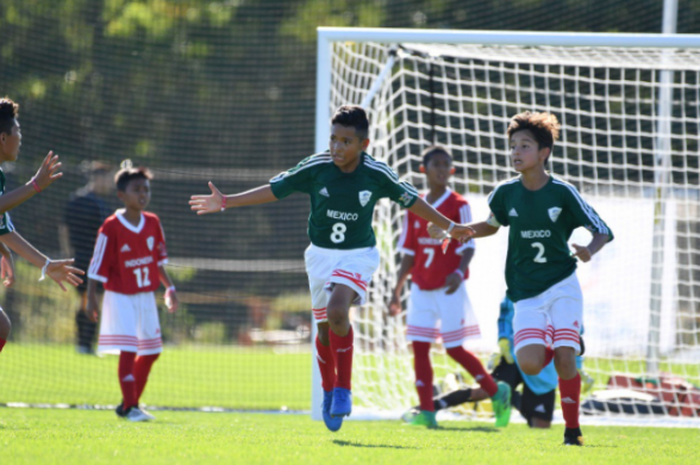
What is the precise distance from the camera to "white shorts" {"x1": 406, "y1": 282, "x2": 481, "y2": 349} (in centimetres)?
732

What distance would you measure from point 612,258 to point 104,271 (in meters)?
6.63

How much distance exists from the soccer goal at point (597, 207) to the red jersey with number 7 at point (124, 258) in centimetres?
160

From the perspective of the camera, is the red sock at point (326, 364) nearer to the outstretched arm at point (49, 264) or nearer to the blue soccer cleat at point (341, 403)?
the blue soccer cleat at point (341, 403)

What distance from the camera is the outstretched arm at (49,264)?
17.0ft

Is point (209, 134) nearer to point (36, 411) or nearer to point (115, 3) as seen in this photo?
point (115, 3)

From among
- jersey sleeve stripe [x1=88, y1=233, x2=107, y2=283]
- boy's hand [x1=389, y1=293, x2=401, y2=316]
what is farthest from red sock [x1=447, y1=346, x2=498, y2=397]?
jersey sleeve stripe [x1=88, y1=233, x2=107, y2=283]

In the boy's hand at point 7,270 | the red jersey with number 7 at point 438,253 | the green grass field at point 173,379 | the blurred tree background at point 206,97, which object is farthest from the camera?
the blurred tree background at point 206,97

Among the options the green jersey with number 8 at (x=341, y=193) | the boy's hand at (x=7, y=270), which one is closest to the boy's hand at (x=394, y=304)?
the green jersey with number 8 at (x=341, y=193)

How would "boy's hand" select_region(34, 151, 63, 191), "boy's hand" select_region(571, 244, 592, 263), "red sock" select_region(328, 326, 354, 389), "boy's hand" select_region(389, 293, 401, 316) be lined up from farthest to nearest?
"boy's hand" select_region(389, 293, 401, 316) < "red sock" select_region(328, 326, 354, 389) < "boy's hand" select_region(571, 244, 592, 263) < "boy's hand" select_region(34, 151, 63, 191)

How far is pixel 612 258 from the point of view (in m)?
11.3

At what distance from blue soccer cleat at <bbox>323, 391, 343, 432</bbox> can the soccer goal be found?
1.63 m

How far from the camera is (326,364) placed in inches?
231

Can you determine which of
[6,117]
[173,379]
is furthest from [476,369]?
[173,379]

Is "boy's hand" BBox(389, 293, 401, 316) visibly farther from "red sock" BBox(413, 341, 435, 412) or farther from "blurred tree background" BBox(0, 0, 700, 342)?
"blurred tree background" BBox(0, 0, 700, 342)
